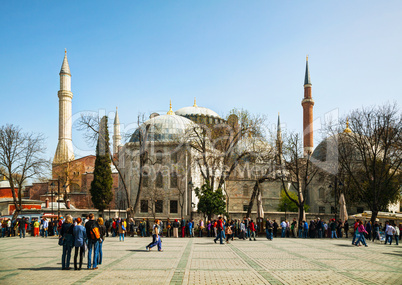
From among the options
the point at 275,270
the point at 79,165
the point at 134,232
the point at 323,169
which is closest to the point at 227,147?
the point at 134,232

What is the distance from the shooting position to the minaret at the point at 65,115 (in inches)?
2361

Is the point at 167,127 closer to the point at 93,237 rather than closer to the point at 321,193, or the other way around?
the point at 321,193

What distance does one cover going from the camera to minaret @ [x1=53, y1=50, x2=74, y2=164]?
2361 inches

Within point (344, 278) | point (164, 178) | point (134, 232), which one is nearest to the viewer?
point (344, 278)

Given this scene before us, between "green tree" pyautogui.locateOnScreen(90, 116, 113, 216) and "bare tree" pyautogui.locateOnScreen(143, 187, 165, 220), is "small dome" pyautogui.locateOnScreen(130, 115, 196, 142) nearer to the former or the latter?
"green tree" pyautogui.locateOnScreen(90, 116, 113, 216)

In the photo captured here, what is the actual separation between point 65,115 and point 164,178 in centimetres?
2732

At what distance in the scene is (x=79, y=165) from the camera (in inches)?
2234

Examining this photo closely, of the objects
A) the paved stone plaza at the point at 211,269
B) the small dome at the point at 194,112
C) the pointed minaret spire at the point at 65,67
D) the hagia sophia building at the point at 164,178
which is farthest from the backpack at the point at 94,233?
the pointed minaret spire at the point at 65,67

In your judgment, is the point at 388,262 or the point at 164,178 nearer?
the point at 388,262

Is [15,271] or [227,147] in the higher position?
[227,147]

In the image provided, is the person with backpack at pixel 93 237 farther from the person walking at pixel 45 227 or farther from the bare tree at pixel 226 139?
the bare tree at pixel 226 139

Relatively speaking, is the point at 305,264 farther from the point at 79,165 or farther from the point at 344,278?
the point at 79,165

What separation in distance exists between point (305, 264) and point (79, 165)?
50.8m

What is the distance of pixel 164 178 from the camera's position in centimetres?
4169
